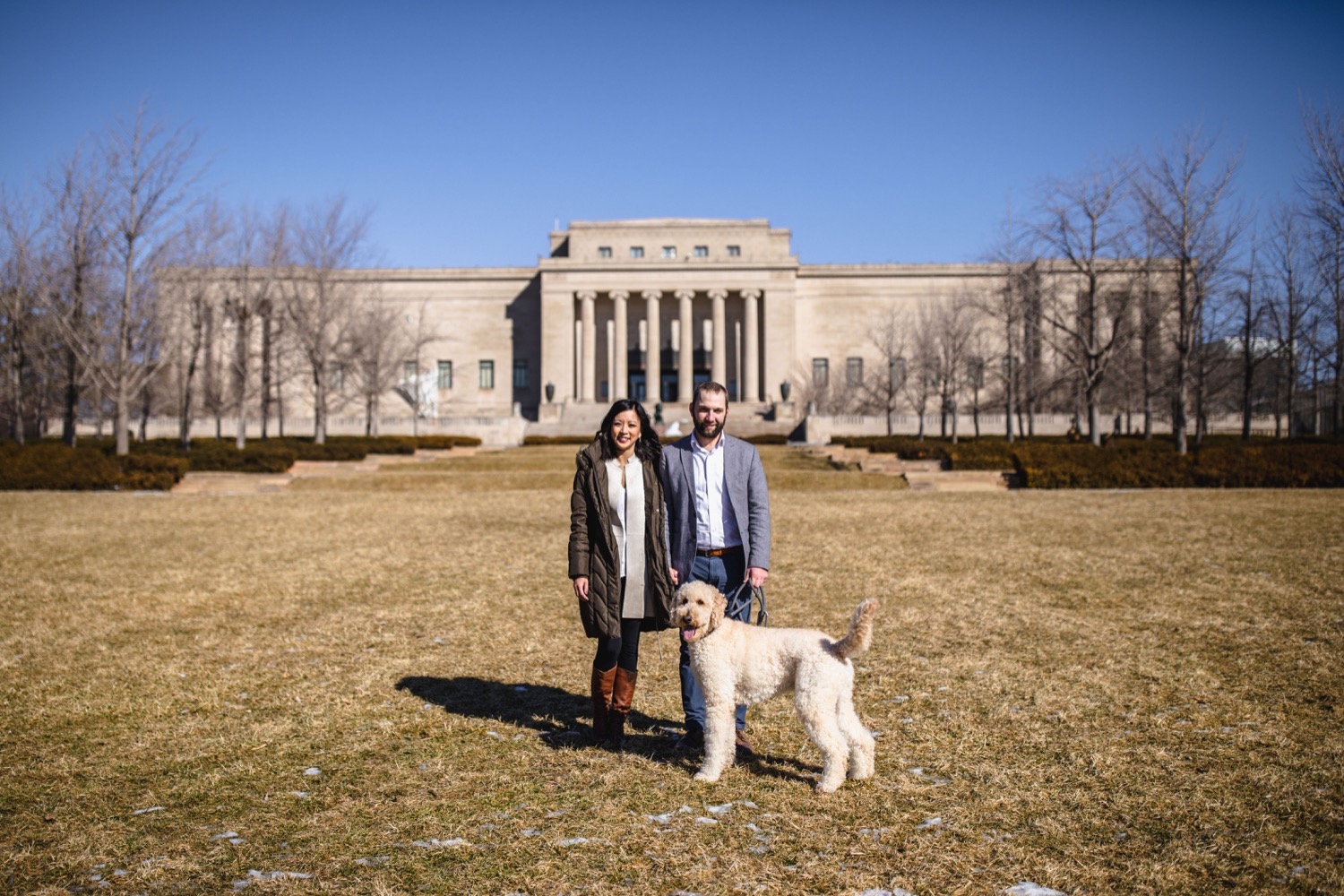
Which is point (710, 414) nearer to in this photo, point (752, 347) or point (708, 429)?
point (708, 429)

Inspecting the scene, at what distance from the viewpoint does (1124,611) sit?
A: 31.4 ft

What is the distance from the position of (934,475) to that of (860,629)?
19.9 meters

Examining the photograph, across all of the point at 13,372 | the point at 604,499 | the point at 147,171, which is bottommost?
the point at 604,499

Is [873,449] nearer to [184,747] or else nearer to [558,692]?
[558,692]

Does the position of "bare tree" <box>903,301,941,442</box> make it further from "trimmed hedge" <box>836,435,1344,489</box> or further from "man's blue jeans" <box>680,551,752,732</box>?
"man's blue jeans" <box>680,551,752,732</box>

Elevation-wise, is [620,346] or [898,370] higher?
[620,346]

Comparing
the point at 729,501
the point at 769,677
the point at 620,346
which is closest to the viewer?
the point at 769,677

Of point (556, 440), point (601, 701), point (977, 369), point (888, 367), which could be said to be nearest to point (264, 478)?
point (556, 440)

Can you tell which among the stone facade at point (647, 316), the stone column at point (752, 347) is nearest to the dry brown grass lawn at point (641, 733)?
the stone facade at point (647, 316)

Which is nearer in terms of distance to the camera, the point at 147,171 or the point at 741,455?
the point at 741,455

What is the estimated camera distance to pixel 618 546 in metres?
5.77

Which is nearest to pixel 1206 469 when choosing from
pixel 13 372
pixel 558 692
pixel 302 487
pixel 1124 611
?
pixel 1124 611

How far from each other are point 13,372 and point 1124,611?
126 ft

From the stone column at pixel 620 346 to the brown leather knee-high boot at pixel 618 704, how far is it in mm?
56511
